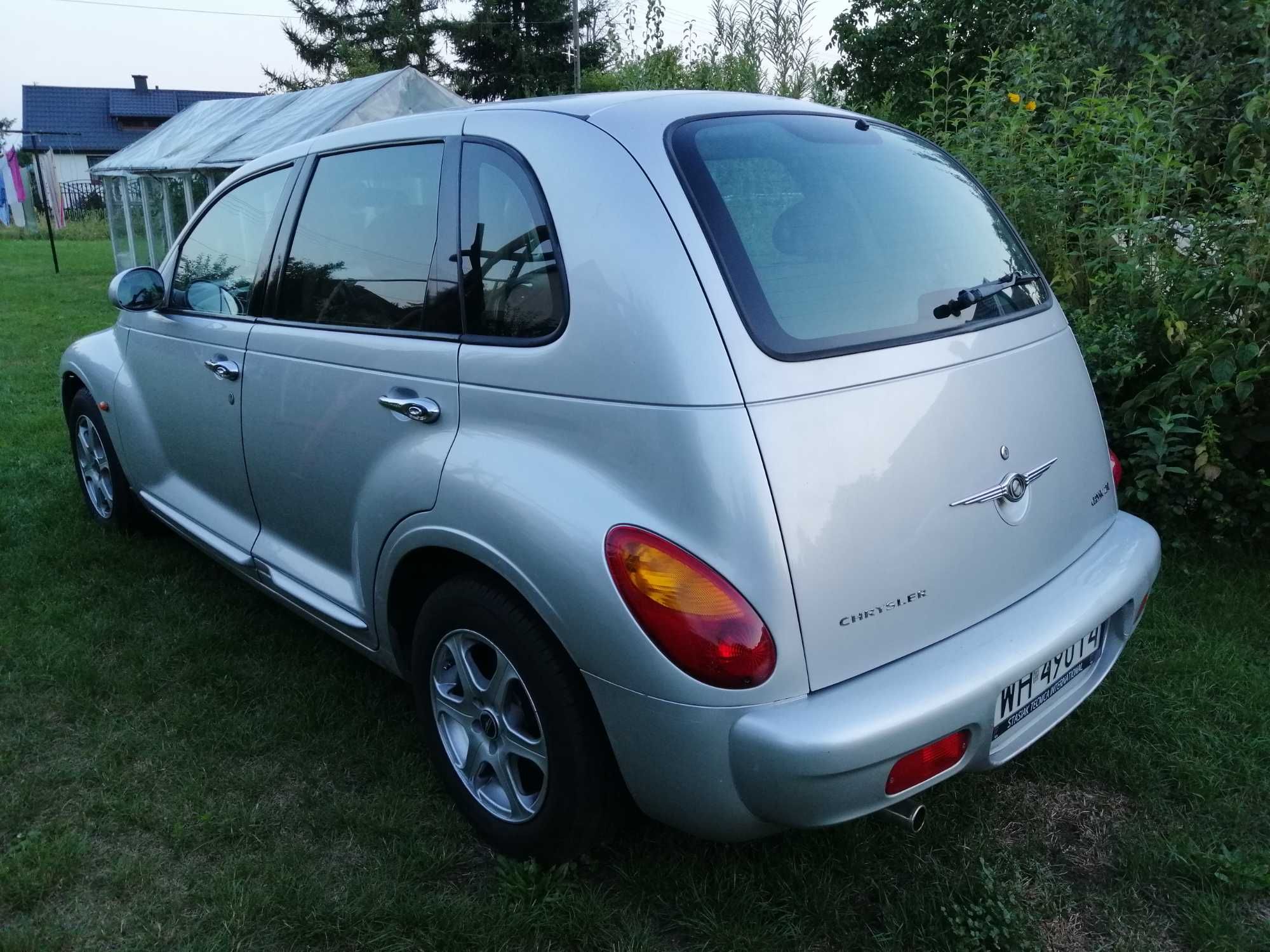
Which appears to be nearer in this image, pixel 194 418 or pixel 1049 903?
pixel 1049 903

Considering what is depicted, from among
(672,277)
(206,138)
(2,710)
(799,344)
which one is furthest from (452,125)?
(206,138)

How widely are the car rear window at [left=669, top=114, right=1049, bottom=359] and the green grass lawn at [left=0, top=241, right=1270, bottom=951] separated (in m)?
1.27

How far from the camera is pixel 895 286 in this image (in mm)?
2230

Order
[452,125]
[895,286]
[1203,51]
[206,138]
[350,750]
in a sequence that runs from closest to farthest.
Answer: [895,286]
[452,125]
[350,750]
[1203,51]
[206,138]

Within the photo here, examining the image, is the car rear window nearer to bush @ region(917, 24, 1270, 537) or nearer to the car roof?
the car roof

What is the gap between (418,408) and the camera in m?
2.35

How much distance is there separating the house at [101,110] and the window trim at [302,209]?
5960 centimetres

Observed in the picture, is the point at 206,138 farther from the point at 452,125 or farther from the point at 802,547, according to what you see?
the point at 802,547

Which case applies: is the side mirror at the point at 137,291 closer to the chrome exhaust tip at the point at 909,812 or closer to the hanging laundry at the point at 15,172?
the chrome exhaust tip at the point at 909,812

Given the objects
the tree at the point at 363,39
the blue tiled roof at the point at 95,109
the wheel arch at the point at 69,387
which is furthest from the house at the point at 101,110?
the wheel arch at the point at 69,387

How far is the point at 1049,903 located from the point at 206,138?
46.1ft

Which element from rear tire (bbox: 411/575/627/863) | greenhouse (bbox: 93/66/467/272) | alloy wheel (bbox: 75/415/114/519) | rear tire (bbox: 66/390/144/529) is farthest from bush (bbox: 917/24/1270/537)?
greenhouse (bbox: 93/66/467/272)

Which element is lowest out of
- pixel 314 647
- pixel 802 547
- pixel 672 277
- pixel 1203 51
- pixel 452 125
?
pixel 314 647

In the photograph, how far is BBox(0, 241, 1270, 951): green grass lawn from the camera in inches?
86.2
